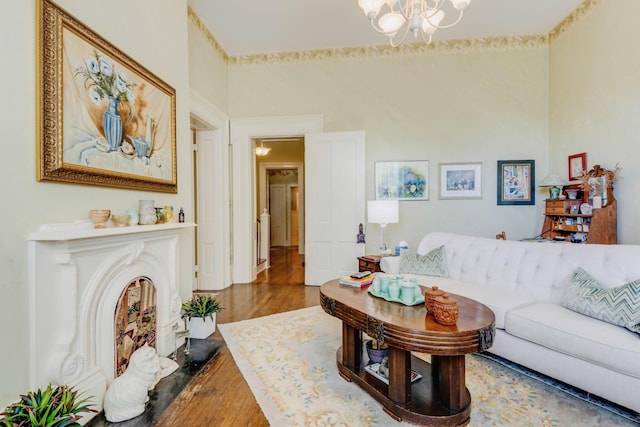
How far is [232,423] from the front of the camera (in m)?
1.68

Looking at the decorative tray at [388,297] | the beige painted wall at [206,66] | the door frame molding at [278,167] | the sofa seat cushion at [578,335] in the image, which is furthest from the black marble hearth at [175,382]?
the door frame molding at [278,167]

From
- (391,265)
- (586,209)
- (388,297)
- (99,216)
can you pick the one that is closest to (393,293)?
(388,297)

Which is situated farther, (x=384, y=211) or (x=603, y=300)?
(x=384, y=211)

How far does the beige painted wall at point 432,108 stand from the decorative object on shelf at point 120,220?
3053 mm

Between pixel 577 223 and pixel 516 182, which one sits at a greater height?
pixel 516 182

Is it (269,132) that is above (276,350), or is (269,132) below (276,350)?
above

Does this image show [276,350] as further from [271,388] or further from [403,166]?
[403,166]

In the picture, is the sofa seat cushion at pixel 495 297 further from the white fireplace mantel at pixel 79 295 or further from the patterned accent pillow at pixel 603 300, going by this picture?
the white fireplace mantel at pixel 79 295

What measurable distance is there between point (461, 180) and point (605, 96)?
5.71 ft

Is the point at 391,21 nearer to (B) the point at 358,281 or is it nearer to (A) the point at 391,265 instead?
(B) the point at 358,281

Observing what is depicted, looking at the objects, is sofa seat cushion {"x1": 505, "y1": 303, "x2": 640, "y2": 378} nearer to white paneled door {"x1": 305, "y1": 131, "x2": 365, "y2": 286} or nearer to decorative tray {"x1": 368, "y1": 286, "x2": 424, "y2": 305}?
decorative tray {"x1": 368, "y1": 286, "x2": 424, "y2": 305}

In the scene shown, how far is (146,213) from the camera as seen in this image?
2150mm

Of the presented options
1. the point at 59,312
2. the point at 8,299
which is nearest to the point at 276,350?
the point at 59,312

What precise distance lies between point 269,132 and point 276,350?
3.25 m
